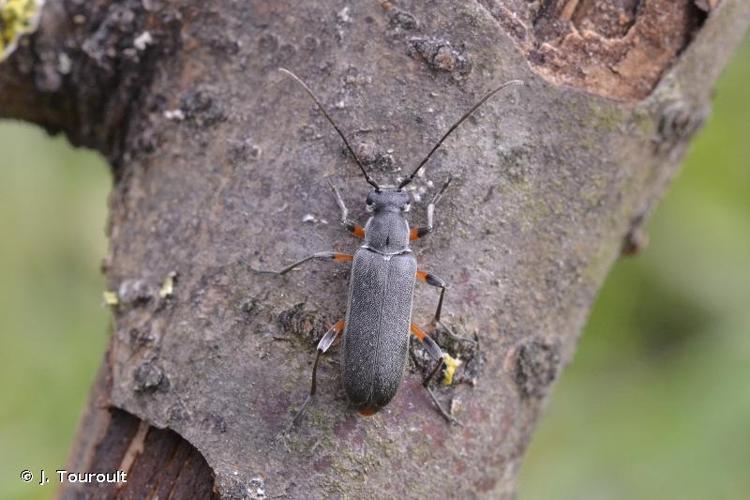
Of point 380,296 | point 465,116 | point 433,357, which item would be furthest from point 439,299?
point 465,116

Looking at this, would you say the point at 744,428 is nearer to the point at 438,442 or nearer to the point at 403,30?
the point at 438,442

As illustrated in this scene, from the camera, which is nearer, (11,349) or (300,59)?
(300,59)

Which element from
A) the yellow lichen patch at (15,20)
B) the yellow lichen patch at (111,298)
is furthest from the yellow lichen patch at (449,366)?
the yellow lichen patch at (15,20)

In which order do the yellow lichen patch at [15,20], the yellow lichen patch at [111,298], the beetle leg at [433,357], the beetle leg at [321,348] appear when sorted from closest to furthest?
1. the beetle leg at [321,348]
2. the beetle leg at [433,357]
3. the yellow lichen patch at [111,298]
4. the yellow lichen patch at [15,20]

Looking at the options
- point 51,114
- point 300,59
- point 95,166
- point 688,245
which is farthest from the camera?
point 95,166

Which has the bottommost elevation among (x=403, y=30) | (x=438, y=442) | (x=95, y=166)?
(x=95, y=166)

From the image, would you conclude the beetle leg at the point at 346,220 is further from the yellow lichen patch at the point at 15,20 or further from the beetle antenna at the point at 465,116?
the yellow lichen patch at the point at 15,20

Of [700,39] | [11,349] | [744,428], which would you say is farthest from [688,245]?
[11,349]
